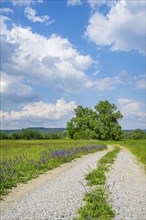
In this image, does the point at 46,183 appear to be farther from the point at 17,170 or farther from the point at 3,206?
the point at 3,206

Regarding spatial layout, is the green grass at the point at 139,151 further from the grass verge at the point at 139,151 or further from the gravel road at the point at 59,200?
the gravel road at the point at 59,200

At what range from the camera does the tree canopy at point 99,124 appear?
367ft

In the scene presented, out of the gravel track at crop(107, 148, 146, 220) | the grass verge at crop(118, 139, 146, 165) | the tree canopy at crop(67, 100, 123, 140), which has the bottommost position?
the gravel track at crop(107, 148, 146, 220)

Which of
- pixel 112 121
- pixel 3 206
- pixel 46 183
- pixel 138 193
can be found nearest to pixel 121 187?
pixel 138 193

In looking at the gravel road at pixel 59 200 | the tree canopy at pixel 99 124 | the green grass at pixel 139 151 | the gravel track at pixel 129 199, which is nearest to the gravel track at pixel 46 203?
the gravel road at pixel 59 200

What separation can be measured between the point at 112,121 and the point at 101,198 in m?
106

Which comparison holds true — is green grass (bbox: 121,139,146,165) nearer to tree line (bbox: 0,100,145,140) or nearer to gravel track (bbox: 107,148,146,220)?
gravel track (bbox: 107,148,146,220)

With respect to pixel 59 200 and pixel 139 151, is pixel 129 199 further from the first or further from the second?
pixel 139 151

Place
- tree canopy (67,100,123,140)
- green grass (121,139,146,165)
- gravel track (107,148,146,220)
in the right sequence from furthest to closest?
tree canopy (67,100,123,140), green grass (121,139,146,165), gravel track (107,148,146,220)

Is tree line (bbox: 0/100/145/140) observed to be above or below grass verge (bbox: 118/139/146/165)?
above

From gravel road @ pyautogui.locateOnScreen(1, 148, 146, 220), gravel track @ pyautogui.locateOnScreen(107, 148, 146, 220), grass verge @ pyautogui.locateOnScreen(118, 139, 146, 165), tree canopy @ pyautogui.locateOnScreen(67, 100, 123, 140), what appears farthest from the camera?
tree canopy @ pyautogui.locateOnScreen(67, 100, 123, 140)

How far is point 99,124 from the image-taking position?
370ft

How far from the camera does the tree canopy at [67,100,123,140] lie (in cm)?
11188

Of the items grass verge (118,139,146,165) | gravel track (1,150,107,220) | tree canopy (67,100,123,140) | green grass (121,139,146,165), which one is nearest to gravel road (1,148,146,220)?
gravel track (1,150,107,220)
